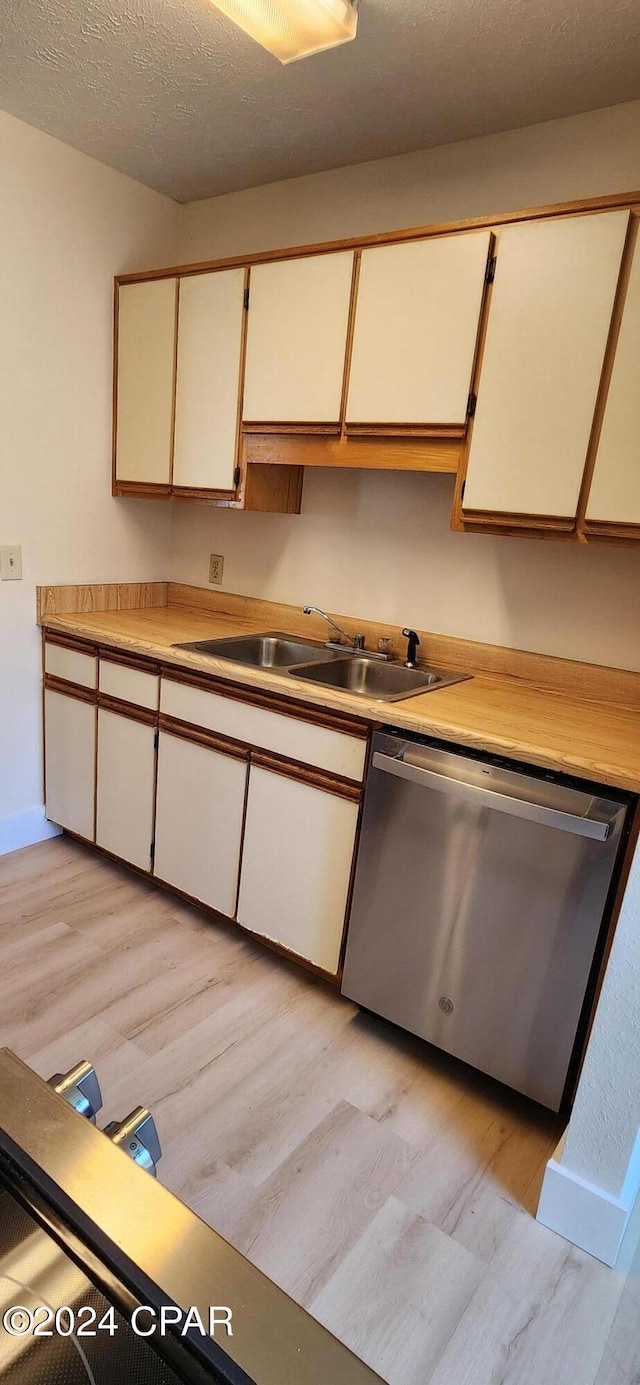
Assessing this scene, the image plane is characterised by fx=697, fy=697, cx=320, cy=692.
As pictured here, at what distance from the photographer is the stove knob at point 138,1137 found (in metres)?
0.60

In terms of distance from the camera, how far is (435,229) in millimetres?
1825

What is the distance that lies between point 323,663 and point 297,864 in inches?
25.1

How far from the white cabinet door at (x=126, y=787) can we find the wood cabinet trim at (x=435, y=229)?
1.53 metres

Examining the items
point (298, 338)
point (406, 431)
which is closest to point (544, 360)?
point (406, 431)

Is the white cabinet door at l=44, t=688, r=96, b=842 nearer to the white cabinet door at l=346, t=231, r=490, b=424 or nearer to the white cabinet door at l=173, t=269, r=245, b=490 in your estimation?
the white cabinet door at l=173, t=269, r=245, b=490

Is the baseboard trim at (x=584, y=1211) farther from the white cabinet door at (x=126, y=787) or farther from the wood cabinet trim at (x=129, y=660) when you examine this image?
the wood cabinet trim at (x=129, y=660)

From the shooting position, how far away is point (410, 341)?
190cm

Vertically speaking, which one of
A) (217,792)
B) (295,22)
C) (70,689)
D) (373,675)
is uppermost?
(295,22)

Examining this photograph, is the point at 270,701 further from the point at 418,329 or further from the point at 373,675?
the point at 418,329

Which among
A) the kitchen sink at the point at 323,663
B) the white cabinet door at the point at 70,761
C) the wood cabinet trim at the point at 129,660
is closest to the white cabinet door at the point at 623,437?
the kitchen sink at the point at 323,663

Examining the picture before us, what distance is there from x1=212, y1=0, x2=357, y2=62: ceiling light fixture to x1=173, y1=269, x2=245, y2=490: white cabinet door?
0.72m

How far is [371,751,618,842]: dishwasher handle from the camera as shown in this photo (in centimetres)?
142

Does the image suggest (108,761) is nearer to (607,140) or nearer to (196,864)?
(196,864)

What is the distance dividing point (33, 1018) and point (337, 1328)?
105 cm
